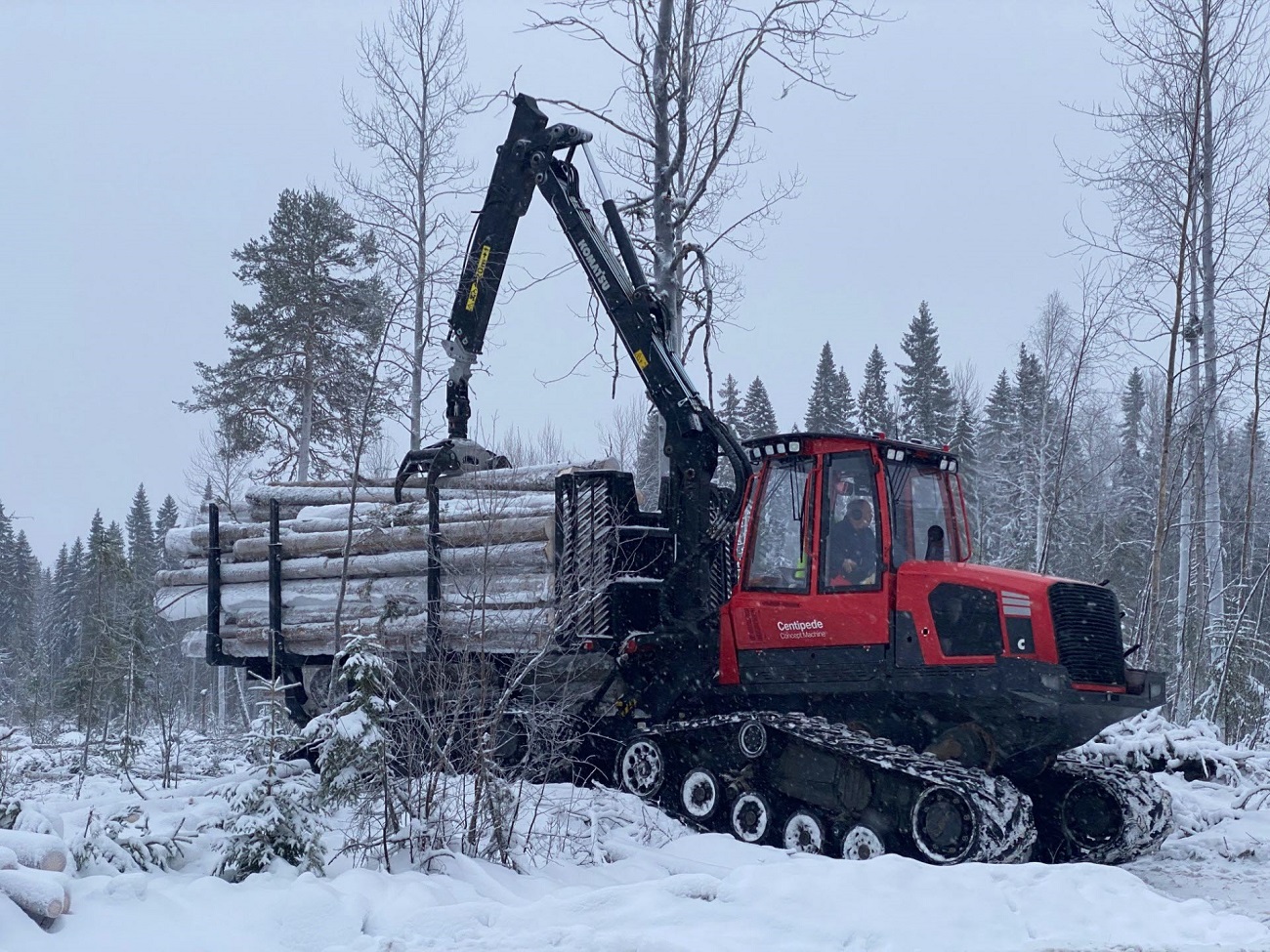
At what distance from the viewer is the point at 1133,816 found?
8703mm

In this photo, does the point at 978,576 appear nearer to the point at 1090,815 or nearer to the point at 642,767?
the point at 1090,815

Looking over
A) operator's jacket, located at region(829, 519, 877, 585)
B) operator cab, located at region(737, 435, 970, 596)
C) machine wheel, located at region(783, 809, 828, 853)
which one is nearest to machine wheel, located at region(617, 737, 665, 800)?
machine wheel, located at region(783, 809, 828, 853)

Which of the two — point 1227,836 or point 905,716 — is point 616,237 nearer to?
point 905,716

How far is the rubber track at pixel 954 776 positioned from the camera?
25.4 feet

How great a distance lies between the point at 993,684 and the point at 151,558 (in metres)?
50.5

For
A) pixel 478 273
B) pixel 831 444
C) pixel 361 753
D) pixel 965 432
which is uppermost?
pixel 965 432

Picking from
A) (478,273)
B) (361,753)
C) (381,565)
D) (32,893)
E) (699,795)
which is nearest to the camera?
(32,893)

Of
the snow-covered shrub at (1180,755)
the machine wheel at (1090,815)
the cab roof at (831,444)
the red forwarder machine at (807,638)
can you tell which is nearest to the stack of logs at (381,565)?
the red forwarder machine at (807,638)

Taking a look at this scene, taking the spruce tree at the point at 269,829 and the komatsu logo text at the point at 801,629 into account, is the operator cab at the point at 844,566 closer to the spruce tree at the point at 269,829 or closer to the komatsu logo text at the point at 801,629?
the komatsu logo text at the point at 801,629

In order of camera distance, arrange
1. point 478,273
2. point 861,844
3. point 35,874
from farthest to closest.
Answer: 1. point 478,273
2. point 861,844
3. point 35,874

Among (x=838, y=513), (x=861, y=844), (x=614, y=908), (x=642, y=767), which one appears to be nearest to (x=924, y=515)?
(x=838, y=513)

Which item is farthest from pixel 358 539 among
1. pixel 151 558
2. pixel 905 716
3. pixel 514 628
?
pixel 151 558

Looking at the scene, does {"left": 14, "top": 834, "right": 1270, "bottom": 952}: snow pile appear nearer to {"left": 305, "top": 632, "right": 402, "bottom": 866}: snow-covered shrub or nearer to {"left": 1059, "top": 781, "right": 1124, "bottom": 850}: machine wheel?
{"left": 305, "top": 632, "right": 402, "bottom": 866}: snow-covered shrub

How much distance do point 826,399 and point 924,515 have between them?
101 feet
